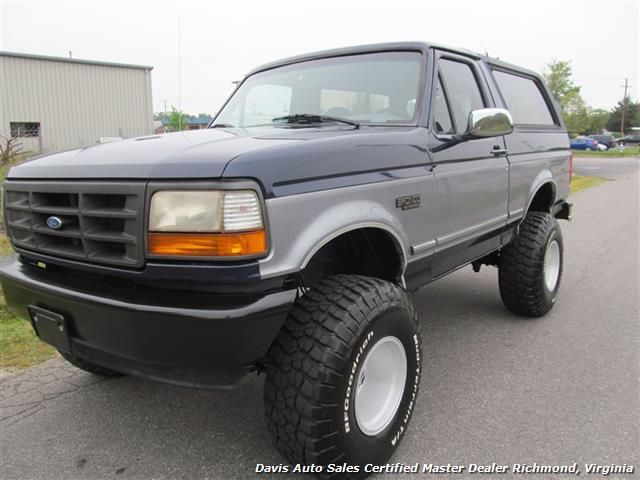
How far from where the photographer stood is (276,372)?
6.91 ft

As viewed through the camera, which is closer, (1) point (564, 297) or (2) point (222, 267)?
(2) point (222, 267)

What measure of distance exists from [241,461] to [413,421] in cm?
94

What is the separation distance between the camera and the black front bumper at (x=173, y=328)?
6.15 ft

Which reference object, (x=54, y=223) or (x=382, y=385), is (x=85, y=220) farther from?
(x=382, y=385)

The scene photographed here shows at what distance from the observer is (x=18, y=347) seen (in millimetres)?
3666

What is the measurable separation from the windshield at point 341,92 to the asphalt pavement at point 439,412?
1.66 meters

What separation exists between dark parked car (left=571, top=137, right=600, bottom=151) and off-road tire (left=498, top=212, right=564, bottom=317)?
52.1 meters

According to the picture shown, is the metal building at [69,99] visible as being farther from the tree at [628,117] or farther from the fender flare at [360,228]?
the tree at [628,117]

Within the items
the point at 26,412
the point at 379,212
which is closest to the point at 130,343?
the point at 379,212

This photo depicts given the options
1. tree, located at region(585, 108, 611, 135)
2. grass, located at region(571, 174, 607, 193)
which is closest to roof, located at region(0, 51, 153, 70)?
grass, located at region(571, 174, 607, 193)

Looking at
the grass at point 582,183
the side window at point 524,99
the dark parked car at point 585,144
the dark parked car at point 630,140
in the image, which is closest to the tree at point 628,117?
the dark parked car at point 630,140

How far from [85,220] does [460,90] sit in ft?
8.21

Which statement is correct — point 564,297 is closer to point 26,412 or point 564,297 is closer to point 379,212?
point 379,212

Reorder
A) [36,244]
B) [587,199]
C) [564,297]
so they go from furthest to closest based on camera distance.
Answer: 1. [587,199]
2. [564,297]
3. [36,244]
